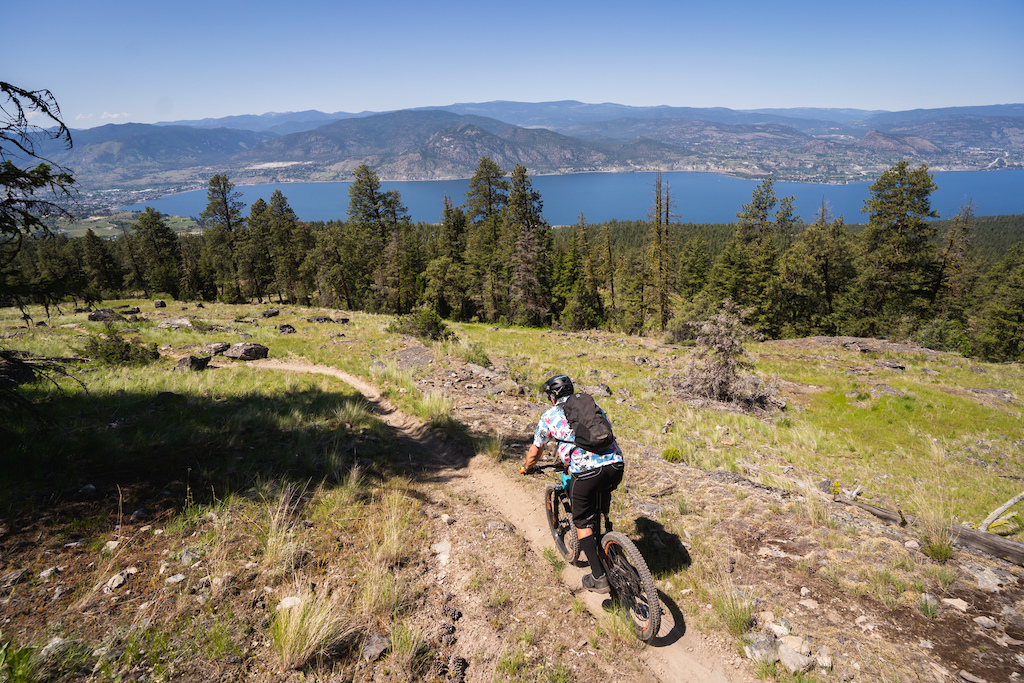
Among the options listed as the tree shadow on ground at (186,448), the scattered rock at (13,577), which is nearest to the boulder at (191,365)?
the tree shadow on ground at (186,448)

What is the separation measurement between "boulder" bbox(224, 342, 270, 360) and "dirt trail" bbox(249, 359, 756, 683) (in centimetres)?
786

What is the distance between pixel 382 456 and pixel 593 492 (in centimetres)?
504

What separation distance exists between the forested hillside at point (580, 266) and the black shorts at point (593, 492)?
2970cm

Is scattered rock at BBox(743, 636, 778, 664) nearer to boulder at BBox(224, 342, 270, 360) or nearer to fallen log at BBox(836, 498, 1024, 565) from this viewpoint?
fallen log at BBox(836, 498, 1024, 565)

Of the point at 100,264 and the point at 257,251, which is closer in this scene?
the point at 257,251

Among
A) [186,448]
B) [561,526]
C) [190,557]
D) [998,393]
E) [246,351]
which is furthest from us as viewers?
[246,351]

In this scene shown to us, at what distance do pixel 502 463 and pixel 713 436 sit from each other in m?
6.62

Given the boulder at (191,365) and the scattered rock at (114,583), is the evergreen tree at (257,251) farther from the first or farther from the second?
the scattered rock at (114,583)

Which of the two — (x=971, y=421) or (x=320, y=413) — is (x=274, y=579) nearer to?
(x=320, y=413)

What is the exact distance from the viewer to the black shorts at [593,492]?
455 cm

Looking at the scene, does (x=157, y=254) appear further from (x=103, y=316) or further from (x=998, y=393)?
(x=998, y=393)

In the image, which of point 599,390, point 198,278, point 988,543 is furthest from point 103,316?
point 198,278

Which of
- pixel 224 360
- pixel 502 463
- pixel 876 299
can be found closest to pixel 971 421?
pixel 502 463

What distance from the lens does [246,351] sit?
55.0ft
